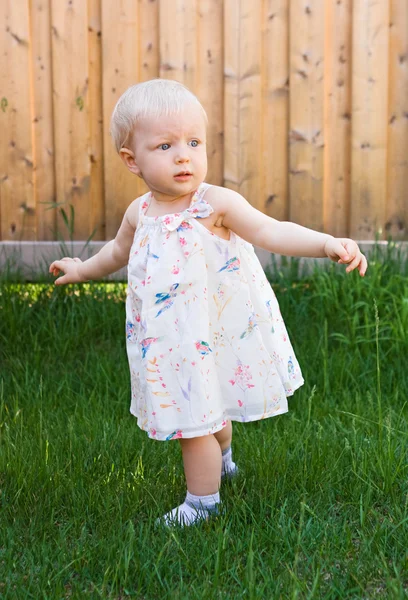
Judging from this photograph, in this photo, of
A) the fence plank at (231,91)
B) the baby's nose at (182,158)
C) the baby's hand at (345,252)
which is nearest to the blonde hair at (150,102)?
the baby's nose at (182,158)

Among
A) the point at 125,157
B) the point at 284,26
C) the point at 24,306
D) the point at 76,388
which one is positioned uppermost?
the point at 284,26

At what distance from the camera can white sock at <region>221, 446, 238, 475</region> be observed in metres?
2.49

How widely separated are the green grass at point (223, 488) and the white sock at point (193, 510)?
4 cm

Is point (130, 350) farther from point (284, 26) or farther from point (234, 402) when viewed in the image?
point (284, 26)

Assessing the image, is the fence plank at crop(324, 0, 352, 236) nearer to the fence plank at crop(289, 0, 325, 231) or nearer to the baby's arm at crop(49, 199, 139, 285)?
the fence plank at crop(289, 0, 325, 231)

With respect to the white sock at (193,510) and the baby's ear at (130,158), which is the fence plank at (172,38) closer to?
the baby's ear at (130,158)

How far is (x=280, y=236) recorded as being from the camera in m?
2.14

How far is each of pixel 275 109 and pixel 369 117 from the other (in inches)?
18.5

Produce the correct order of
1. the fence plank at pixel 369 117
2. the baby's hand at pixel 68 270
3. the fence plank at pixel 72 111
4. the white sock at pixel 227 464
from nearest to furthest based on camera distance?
the white sock at pixel 227 464 < the baby's hand at pixel 68 270 < the fence plank at pixel 369 117 < the fence plank at pixel 72 111

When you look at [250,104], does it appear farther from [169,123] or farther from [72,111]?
[169,123]

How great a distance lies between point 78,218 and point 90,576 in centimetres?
271

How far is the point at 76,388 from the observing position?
3.43 metres

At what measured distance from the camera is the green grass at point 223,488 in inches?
74.9

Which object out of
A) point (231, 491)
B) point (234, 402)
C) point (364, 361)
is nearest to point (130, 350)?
point (234, 402)
